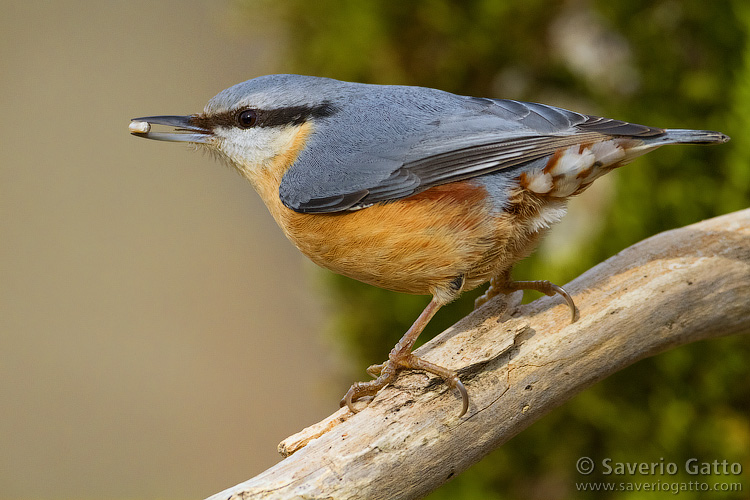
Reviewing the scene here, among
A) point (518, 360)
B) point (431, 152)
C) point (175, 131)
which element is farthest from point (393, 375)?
point (175, 131)

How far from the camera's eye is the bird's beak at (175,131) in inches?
89.3

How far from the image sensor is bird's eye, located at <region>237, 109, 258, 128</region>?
7.40ft

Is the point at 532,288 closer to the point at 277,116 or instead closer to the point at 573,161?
the point at 573,161

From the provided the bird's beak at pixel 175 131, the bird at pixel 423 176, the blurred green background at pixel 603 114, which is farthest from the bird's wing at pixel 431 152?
the blurred green background at pixel 603 114

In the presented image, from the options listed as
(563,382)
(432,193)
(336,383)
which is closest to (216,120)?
(432,193)

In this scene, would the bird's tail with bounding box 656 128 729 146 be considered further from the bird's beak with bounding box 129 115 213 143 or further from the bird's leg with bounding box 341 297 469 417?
the bird's beak with bounding box 129 115 213 143

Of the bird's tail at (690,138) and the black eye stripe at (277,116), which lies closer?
the bird's tail at (690,138)

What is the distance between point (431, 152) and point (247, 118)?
0.64 metres

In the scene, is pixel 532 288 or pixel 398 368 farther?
pixel 532 288

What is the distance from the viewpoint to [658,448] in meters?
2.82

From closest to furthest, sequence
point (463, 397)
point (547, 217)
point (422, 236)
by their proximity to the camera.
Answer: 1. point (463, 397)
2. point (422, 236)
3. point (547, 217)

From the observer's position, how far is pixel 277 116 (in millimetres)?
2256

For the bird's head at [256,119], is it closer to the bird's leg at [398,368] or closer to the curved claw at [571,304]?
the bird's leg at [398,368]

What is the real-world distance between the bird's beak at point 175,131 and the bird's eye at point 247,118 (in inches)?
4.5
